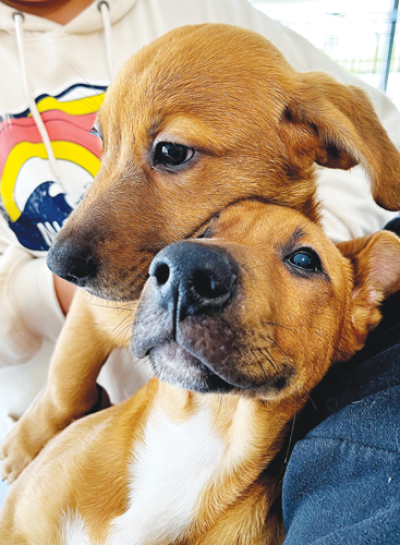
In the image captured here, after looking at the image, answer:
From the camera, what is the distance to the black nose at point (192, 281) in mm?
725


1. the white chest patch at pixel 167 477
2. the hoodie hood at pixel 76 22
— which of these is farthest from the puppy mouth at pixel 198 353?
the hoodie hood at pixel 76 22

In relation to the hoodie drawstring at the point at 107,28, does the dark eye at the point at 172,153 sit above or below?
below

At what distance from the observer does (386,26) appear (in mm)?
5414

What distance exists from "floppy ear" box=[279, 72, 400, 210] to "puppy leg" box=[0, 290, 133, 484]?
0.86 meters

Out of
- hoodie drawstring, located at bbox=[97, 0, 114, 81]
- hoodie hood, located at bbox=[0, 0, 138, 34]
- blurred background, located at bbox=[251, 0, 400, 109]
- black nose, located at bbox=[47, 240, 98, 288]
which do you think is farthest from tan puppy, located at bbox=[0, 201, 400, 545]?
blurred background, located at bbox=[251, 0, 400, 109]

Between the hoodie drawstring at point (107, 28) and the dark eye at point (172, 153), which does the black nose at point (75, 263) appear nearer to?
the dark eye at point (172, 153)

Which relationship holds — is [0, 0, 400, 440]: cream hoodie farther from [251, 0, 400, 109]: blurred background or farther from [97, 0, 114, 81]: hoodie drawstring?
[251, 0, 400, 109]: blurred background

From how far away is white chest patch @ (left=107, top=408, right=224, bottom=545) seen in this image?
107cm

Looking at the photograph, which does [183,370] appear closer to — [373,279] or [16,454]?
[373,279]

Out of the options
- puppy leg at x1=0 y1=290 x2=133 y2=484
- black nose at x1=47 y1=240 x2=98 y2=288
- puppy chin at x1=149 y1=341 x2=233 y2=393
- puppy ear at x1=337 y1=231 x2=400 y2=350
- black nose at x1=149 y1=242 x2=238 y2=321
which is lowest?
puppy leg at x1=0 y1=290 x2=133 y2=484

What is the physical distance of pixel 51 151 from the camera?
191cm

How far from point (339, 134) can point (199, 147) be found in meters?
0.39

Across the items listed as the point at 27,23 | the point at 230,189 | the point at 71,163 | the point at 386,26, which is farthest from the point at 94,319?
the point at 386,26

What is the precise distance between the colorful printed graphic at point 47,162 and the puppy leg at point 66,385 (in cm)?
56
